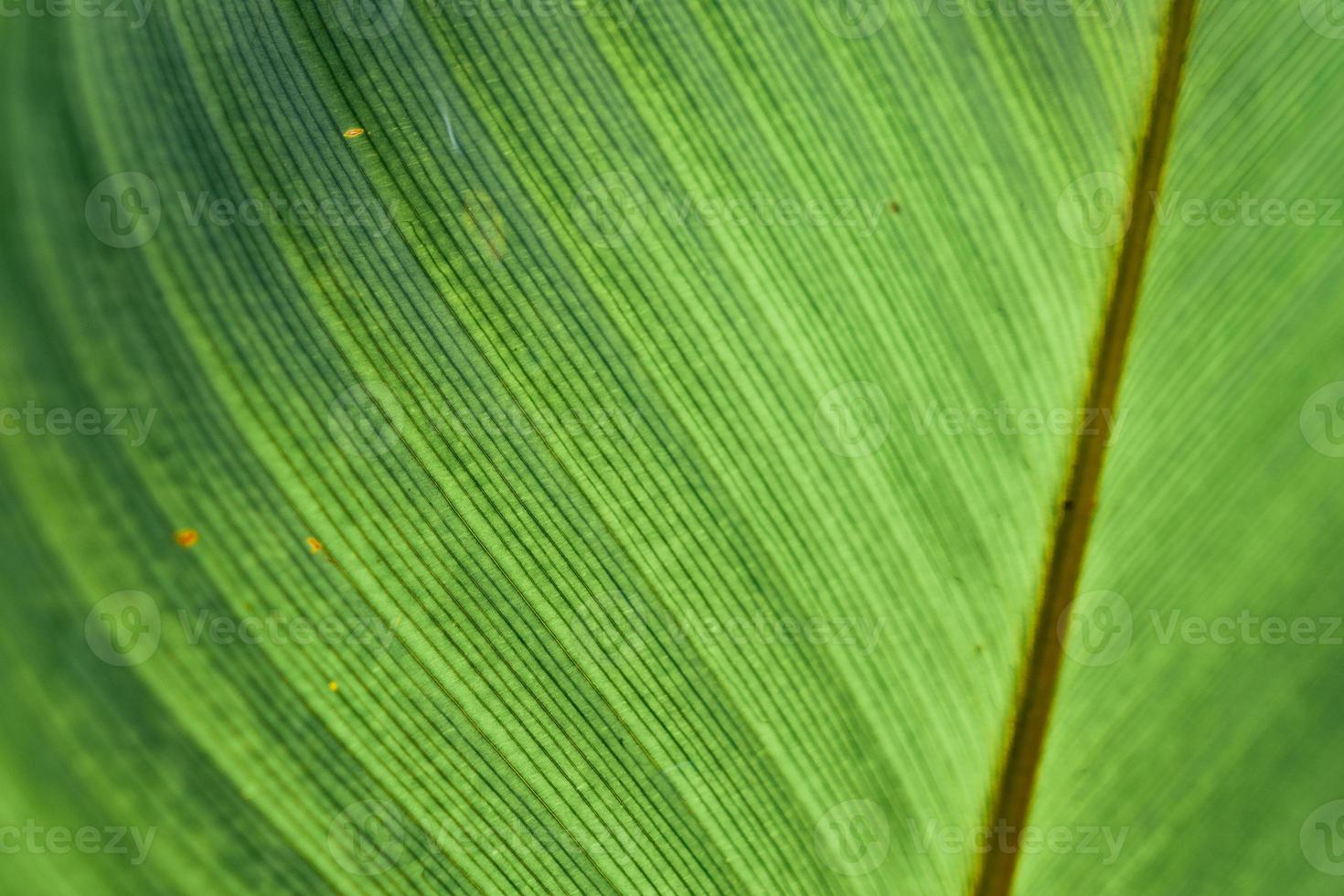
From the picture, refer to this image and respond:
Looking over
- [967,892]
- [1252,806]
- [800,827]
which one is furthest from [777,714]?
[1252,806]

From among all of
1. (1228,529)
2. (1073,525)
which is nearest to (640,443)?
(1073,525)

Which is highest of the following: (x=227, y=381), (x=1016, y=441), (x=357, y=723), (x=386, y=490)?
(x=227, y=381)

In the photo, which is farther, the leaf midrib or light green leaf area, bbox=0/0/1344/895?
the leaf midrib

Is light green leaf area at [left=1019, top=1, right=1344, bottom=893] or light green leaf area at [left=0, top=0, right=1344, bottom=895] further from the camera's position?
light green leaf area at [left=1019, top=1, right=1344, bottom=893]

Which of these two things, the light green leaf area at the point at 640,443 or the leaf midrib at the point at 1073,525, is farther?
the leaf midrib at the point at 1073,525

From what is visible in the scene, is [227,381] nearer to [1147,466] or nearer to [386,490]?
[386,490]

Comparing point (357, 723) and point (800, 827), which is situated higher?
point (357, 723)

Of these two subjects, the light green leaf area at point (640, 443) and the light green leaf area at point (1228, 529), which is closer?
the light green leaf area at point (640, 443)

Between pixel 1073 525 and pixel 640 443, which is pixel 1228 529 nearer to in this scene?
pixel 1073 525
